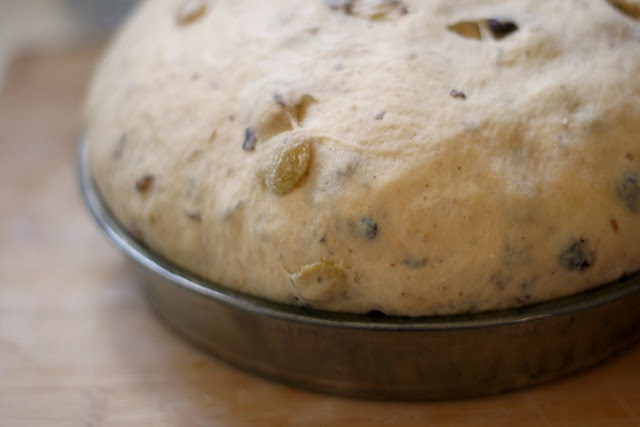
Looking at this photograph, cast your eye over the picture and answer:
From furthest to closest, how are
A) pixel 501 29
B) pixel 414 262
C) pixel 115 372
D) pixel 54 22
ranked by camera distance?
pixel 54 22, pixel 115 372, pixel 501 29, pixel 414 262

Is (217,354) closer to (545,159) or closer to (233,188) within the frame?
(233,188)

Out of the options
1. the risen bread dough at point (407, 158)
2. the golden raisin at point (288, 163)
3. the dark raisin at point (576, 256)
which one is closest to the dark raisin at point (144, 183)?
the risen bread dough at point (407, 158)

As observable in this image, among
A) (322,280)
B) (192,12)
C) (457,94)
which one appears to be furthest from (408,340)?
(192,12)

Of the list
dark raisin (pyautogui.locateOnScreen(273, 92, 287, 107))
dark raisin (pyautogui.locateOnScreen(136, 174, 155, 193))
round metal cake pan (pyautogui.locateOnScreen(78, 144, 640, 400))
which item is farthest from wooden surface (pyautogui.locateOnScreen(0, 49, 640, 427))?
dark raisin (pyautogui.locateOnScreen(273, 92, 287, 107))

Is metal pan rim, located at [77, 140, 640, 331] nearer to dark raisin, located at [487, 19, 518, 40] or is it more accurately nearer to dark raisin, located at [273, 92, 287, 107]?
dark raisin, located at [273, 92, 287, 107]

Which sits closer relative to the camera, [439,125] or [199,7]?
[439,125]

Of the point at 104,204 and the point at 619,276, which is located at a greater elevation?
the point at 619,276

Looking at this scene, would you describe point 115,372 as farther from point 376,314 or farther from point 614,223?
point 614,223

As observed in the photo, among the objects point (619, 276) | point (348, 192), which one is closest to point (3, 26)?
point (348, 192)
